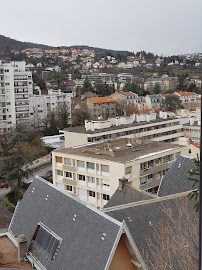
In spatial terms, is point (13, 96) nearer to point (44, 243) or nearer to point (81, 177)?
point (81, 177)

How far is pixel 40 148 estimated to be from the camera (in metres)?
9.81

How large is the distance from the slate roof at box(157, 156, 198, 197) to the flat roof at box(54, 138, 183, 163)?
1186mm

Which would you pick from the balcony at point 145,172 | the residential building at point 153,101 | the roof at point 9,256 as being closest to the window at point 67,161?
the balcony at point 145,172

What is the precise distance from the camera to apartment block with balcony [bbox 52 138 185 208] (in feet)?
17.1

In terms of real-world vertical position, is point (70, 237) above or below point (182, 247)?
below

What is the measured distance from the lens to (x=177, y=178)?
12.8ft

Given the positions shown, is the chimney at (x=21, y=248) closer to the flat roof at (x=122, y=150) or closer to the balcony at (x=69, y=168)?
the flat roof at (x=122, y=150)

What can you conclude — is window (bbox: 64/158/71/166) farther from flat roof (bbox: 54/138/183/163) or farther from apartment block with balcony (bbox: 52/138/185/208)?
flat roof (bbox: 54/138/183/163)

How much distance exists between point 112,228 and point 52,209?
2.48ft

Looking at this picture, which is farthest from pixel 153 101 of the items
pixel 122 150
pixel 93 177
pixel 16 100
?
pixel 93 177

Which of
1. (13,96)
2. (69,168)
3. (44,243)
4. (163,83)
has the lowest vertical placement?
(69,168)

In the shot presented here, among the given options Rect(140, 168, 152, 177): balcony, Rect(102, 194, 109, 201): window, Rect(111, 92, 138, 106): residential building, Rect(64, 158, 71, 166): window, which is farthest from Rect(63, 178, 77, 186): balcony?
Rect(111, 92, 138, 106): residential building

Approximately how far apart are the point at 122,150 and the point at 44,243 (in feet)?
10.6

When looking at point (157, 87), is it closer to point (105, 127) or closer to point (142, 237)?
point (105, 127)
